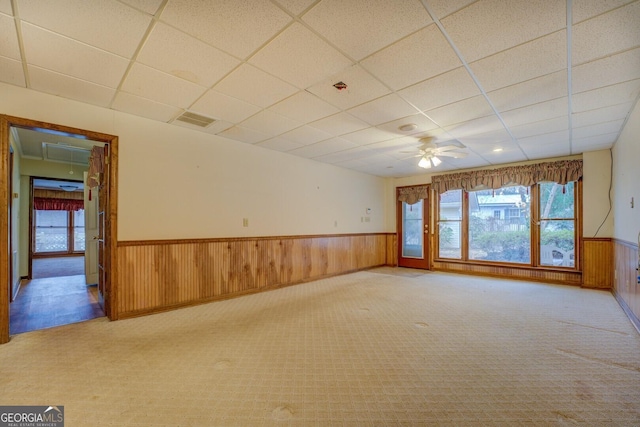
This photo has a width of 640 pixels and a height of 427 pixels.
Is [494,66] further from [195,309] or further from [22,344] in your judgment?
[22,344]

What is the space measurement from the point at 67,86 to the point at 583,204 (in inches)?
305

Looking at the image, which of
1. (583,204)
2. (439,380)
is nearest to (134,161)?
(439,380)

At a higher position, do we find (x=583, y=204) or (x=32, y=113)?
(x=32, y=113)

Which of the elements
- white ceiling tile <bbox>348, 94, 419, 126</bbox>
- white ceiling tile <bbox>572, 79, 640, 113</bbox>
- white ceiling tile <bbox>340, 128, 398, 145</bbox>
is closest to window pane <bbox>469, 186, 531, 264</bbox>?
white ceiling tile <bbox>572, 79, 640, 113</bbox>

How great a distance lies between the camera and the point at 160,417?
168 cm

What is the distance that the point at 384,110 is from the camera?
328cm

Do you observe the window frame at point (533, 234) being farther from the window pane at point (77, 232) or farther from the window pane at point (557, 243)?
the window pane at point (77, 232)

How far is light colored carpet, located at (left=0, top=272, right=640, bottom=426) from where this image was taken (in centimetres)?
173

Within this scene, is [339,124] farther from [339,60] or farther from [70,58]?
[70,58]

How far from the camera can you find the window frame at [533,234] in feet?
17.1

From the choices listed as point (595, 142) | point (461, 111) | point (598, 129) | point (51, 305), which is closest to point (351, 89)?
point (461, 111)

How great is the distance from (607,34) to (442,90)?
1148mm

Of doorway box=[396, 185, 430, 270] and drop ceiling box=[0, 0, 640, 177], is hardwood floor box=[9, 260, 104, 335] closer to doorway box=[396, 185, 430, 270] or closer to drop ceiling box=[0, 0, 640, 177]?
drop ceiling box=[0, 0, 640, 177]

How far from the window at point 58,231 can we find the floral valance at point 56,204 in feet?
0.94
